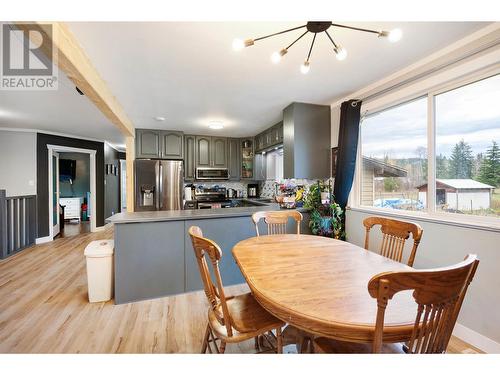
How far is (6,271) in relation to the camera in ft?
9.96

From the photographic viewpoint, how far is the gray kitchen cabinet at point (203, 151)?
4806 mm

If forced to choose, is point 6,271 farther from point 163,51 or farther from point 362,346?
point 362,346

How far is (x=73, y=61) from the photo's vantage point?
159 centimetres

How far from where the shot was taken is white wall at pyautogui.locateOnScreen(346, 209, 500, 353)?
5.07 ft

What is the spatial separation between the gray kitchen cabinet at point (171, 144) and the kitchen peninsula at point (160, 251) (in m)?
2.30

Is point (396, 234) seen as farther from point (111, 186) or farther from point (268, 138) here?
point (111, 186)

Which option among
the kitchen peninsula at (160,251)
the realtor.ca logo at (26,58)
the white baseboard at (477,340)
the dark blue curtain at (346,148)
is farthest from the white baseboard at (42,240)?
the white baseboard at (477,340)

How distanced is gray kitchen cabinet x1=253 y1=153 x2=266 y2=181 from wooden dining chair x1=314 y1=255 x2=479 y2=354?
421cm

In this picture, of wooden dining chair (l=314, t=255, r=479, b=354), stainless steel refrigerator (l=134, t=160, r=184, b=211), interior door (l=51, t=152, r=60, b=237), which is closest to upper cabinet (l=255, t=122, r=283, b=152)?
stainless steel refrigerator (l=134, t=160, r=184, b=211)

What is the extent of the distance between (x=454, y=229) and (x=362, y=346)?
4.61 feet

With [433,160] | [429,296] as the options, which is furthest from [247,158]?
[429,296]

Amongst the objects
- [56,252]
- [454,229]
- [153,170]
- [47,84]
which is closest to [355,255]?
[454,229]

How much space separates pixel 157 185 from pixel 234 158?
1.83 meters
